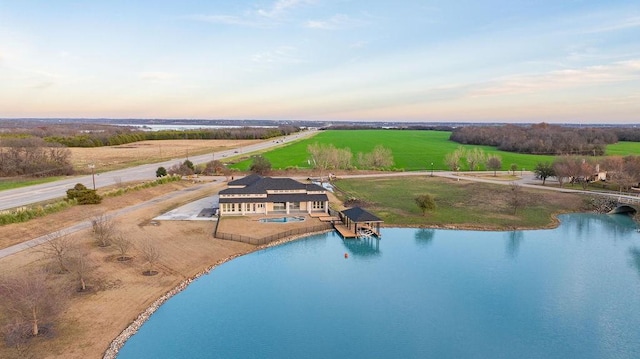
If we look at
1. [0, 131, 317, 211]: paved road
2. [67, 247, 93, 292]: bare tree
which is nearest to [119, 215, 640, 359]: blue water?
[67, 247, 93, 292]: bare tree

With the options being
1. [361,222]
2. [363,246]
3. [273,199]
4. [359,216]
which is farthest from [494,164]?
[273,199]

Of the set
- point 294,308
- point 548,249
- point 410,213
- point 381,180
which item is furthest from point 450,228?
point 381,180

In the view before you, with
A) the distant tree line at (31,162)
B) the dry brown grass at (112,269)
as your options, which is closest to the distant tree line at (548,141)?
the dry brown grass at (112,269)

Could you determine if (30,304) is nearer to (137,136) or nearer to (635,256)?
(635,256)

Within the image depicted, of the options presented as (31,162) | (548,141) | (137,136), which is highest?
(137,136)

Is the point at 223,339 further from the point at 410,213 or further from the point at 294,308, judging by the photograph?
the point at 410,213

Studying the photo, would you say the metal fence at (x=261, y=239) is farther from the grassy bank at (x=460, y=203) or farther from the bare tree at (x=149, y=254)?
the grassy bank at (x=460, y=203)
